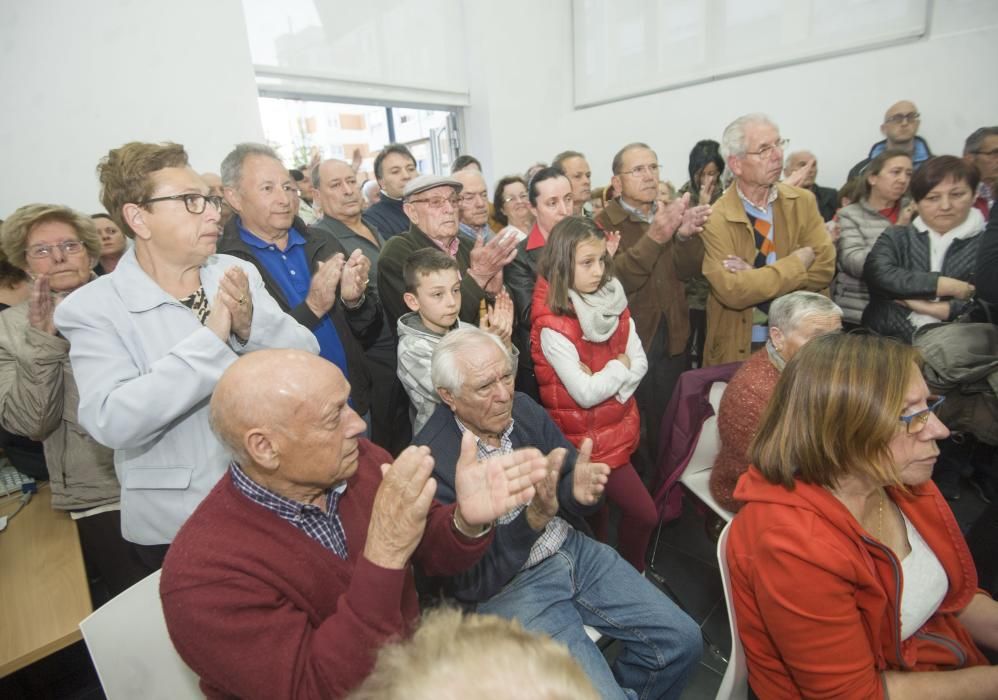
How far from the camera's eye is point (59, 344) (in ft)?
5.44

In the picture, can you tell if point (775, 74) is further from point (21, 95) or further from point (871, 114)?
point (21, 95)

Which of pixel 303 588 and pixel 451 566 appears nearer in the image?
pixel 303 588

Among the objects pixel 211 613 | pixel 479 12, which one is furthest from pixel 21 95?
pixel 479 12

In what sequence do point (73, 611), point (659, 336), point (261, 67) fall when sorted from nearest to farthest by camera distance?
point (73, 611), point (659, 336), point (261, 67)

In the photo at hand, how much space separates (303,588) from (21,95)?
14.2ft

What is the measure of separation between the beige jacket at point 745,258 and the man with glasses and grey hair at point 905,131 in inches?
96.9

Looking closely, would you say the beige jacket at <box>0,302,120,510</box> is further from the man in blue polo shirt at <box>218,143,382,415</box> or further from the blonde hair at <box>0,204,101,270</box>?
the man in blue polo shirt at <box>218,143,382,415</box>

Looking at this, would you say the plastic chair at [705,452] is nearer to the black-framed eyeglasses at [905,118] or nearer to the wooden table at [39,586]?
the wooden table at [39,586]

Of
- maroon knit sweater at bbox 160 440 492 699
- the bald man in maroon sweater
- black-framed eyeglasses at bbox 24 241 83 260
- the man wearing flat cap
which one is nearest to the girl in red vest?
the man wearing flat cap

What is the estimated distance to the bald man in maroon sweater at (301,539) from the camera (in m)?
0.90

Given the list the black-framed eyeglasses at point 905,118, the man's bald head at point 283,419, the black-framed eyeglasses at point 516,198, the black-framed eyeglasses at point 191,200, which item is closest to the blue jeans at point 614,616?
the man's bald head at point 283,419

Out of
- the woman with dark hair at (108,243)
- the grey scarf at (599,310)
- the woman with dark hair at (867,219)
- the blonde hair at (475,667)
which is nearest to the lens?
the blonde hair at (475,667)

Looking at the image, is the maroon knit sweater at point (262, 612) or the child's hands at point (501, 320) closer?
the maroon knit sweater at point (262, 612)

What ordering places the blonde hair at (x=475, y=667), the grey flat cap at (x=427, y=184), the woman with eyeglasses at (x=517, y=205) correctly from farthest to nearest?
1. the woman with eyeglasses at (x=517, y=205)
2. the grey flat cap at (x=427, y=184)
3. the blonde hair at (x=475, y=667)
